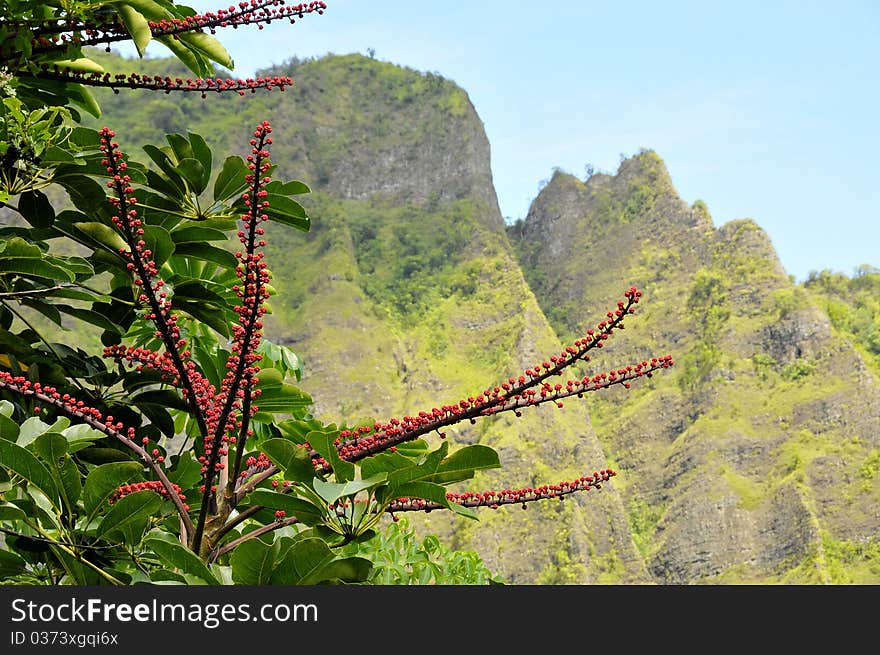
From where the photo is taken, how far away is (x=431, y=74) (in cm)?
9694

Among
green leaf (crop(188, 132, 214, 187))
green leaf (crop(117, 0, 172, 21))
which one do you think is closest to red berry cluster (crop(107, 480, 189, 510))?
green leaf (crop(188, 132, 214, 187))

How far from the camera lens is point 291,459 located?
1439 mm

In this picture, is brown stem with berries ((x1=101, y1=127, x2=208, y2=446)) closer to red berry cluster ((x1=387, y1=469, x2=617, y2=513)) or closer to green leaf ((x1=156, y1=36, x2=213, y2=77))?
red berry cluster ((x1=387, y1=469, x2=617, y2=513))

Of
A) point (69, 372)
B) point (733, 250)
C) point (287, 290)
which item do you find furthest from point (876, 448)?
point (69, 372)

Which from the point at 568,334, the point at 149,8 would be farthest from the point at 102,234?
the point at 568,334

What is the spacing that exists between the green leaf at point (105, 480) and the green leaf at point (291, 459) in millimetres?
258

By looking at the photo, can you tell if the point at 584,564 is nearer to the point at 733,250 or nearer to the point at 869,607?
the point at 733,250

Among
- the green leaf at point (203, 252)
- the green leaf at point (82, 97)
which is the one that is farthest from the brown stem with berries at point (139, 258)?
the green leaf at point (82, 97)

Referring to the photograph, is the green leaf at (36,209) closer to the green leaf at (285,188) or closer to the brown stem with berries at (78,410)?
the green leaf at (285,188)

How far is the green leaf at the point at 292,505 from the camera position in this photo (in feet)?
4.76

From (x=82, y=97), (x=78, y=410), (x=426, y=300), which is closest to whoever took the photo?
(x=78, y=410)

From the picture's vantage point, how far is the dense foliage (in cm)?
143

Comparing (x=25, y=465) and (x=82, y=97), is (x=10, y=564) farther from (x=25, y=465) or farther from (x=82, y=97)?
(x=82, y=97)

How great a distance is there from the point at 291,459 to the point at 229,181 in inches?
36.1
